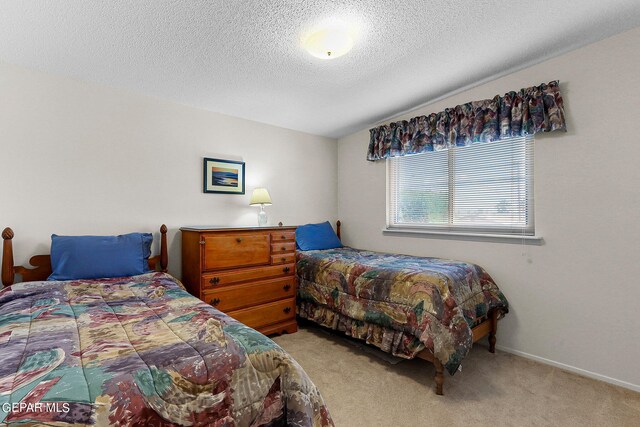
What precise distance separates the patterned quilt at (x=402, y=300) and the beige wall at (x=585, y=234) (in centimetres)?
28

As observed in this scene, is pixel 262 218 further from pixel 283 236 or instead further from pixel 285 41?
pixel 285 41

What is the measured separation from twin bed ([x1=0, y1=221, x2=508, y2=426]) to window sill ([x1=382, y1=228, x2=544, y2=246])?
0.47 metres

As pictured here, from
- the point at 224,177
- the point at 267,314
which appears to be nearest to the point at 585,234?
the point at 267,314

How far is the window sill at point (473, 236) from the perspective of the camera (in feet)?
8.41

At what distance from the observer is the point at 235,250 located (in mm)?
2783

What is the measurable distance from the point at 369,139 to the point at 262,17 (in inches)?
94.0

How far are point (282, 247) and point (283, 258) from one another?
114 mm

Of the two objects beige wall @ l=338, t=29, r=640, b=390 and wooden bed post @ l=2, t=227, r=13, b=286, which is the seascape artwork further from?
beige wall @ l=338, t=29, r=640, b=390

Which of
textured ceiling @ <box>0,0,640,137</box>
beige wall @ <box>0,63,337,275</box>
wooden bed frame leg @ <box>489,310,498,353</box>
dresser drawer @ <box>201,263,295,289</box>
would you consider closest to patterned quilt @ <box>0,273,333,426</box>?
dresser drawer @ <box>201,263,295,289</box>

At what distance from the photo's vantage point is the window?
106 inches

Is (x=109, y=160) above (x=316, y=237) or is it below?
above

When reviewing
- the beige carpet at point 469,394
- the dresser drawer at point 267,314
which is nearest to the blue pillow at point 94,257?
the dresser drawer at point 267,314

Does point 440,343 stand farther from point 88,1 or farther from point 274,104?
point 88,1

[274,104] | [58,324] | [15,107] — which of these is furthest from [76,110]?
[58,324]
